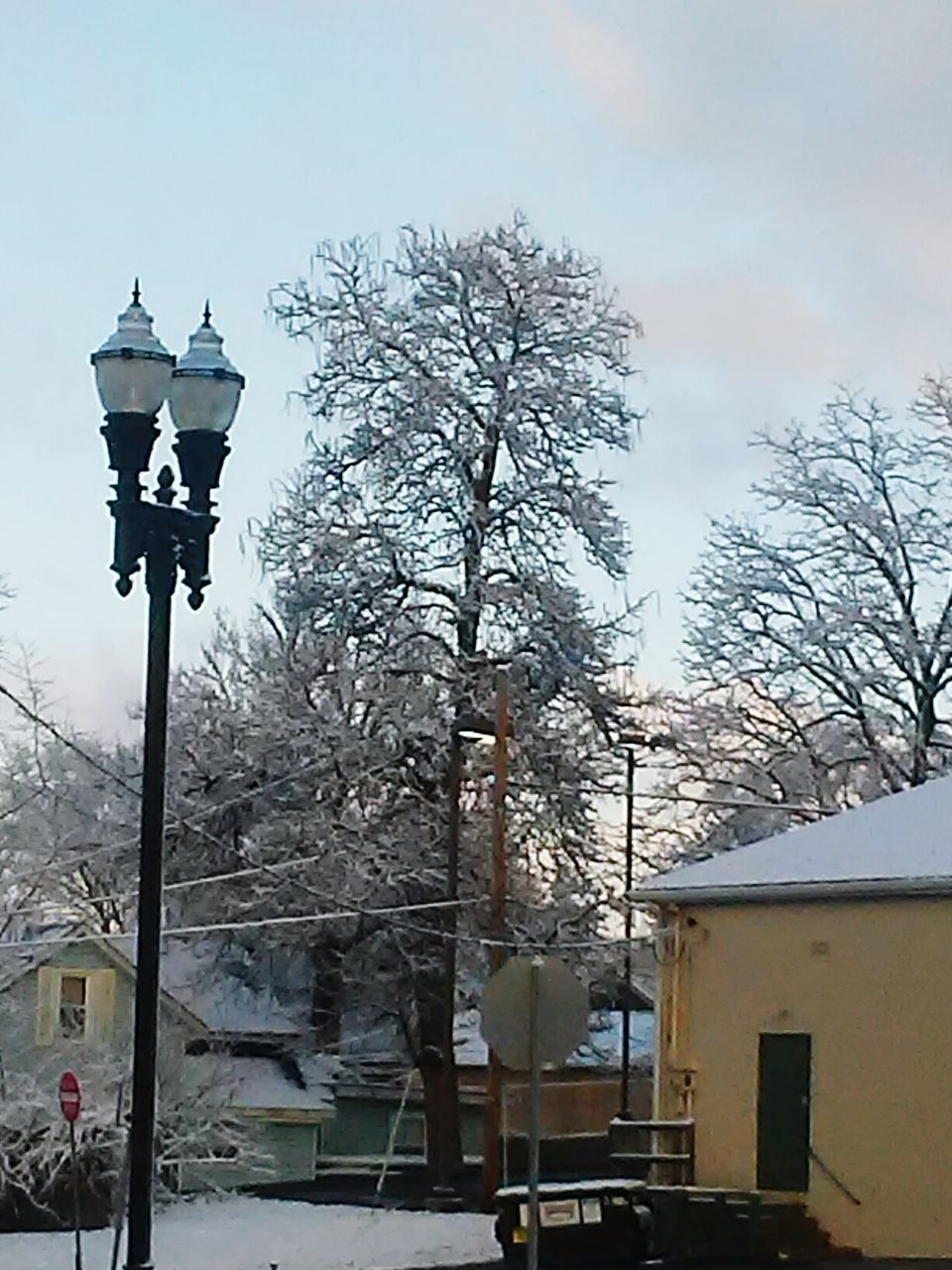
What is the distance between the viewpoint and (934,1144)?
23.5m

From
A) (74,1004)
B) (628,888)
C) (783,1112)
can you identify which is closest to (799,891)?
(783,1112)

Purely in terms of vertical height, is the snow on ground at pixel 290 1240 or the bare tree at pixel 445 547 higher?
the bare tree at pixel 445 547

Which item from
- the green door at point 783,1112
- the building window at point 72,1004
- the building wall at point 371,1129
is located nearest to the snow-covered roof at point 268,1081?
the building wall at point 371,1129

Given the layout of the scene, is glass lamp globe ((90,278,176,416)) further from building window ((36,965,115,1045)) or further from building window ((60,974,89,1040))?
building window ((60,974,89,1040))

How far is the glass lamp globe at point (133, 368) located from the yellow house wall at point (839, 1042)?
14584 mm

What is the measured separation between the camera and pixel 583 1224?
23516mm

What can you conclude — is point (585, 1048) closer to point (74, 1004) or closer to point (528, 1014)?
point (74, 1004)

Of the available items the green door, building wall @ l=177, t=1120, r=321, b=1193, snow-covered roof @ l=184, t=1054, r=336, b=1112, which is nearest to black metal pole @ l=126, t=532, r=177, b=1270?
the green door

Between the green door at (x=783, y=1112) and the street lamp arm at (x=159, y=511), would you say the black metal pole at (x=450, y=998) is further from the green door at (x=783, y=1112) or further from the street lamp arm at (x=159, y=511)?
the street lamp arm at (x=159, y=511)

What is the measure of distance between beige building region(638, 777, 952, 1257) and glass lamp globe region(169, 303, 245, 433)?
13937mm

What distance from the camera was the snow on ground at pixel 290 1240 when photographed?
28719mm

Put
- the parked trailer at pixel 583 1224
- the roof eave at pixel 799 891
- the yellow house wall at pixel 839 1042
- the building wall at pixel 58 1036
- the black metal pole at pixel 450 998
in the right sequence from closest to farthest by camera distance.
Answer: the parked trailer at pixel 583 1224, the yellow house wall at pixel 839 1042, the roof eave at pixel 799 891, the black metal pole at pixel 450 998, the building wall at pixel 58 1036

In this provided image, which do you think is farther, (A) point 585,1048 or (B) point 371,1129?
(B) point 371,1129

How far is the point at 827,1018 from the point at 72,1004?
57.5ft
